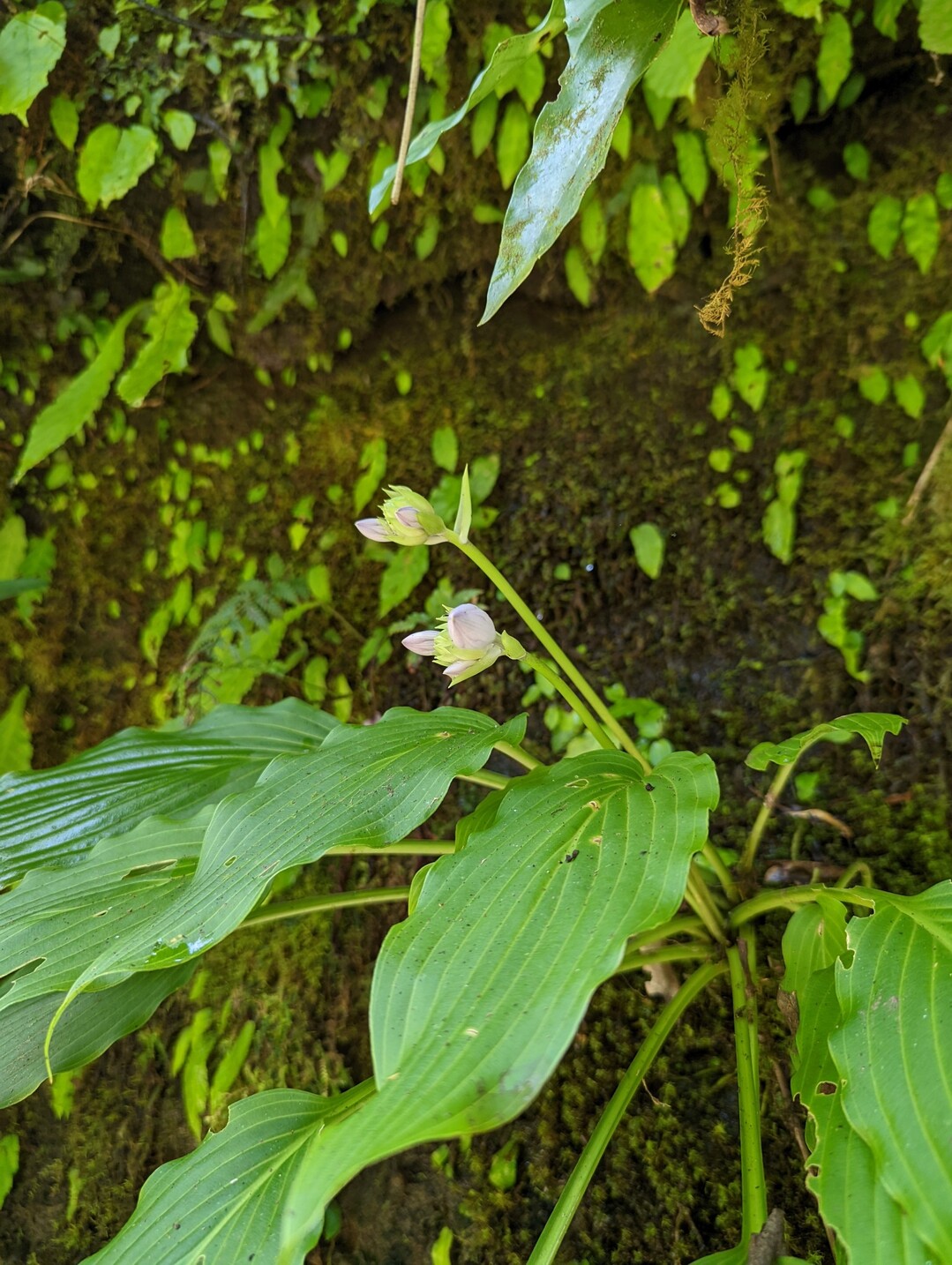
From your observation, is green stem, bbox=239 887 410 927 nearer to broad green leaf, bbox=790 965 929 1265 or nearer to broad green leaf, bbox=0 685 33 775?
broad green leaf, bbox=790 965 929 1265

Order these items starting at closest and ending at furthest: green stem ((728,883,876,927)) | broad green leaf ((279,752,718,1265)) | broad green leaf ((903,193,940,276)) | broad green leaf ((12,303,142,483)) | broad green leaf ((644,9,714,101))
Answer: broad green leaf ((279,752,718,1265)) < green stem ((728,883,876,927)) < broad green leaf ((644,9,714,101)) < broad green leaf ((903,193,940,276)) < broad green leaf ((12,303,142,483))

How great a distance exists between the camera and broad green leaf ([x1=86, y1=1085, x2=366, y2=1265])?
0.70 metres

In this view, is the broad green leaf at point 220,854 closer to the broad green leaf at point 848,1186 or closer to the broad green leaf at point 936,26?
the broad green leaf at point 848,1186

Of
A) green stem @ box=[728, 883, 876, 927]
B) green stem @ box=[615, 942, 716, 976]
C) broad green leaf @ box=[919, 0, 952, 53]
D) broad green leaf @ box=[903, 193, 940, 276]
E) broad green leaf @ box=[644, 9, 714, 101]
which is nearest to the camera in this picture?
green stem @ box=[728, 883, 876, 927]

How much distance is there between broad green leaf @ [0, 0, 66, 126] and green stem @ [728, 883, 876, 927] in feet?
6.59

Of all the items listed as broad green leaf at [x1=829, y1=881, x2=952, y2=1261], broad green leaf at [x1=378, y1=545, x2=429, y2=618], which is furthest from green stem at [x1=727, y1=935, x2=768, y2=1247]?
broad green leaf at [x1=378, y1=545, x2=429, y2=618]

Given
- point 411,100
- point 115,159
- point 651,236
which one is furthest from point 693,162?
point 115,159

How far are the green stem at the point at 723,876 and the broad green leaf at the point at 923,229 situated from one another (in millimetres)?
1175

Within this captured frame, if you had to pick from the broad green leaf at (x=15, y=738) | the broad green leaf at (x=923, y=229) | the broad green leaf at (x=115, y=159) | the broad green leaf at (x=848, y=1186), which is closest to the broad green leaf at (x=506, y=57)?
the broad green leaf at (x=923, y=229)

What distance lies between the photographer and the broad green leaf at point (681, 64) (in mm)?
1359

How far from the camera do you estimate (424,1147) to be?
1.25 metres

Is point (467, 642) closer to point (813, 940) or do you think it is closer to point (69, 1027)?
point (813, 940)

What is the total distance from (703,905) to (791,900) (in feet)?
0.41

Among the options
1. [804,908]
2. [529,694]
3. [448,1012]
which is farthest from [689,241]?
[448,1012]
